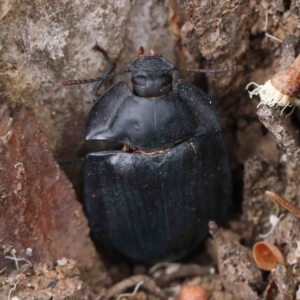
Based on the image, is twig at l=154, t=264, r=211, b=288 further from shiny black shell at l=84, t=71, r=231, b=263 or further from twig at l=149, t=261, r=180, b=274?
shiny black shell at l=84, t=71, r=231, b=263

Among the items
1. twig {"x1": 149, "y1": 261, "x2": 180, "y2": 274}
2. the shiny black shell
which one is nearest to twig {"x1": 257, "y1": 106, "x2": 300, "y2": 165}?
the shiny black shell

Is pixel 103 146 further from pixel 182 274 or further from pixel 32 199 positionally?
pixel 182 274

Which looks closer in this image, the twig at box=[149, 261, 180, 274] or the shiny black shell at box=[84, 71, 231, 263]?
the shiny black shell at box=[84, 71, 231, 263]

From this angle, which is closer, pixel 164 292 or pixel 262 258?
pixel 262 258

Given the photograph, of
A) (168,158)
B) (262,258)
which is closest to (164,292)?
(262,258)

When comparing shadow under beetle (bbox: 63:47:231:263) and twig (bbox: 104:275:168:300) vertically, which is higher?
shadow under beetle (bbox: 63:47:231:263)

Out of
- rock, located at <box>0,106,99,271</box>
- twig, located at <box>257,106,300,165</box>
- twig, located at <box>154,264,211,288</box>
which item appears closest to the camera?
twig, located at <box>257,106,300,165</box>

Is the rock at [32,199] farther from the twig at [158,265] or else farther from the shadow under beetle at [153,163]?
the twig at [158,265]

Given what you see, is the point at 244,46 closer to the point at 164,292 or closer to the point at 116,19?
the point at 116,19

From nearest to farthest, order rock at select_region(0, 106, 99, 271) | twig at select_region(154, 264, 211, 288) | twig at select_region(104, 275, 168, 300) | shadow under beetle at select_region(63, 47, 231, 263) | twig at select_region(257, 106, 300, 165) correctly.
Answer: twig at select_region(257, 106, 300, 165), rock at select_region(0, 106, 99, 271), shadow under beetle at select_region(63, 47, 231, 263), twig at select_region(104, 275, 168, 300), twig at select_region(154, 264, 211, 288)
